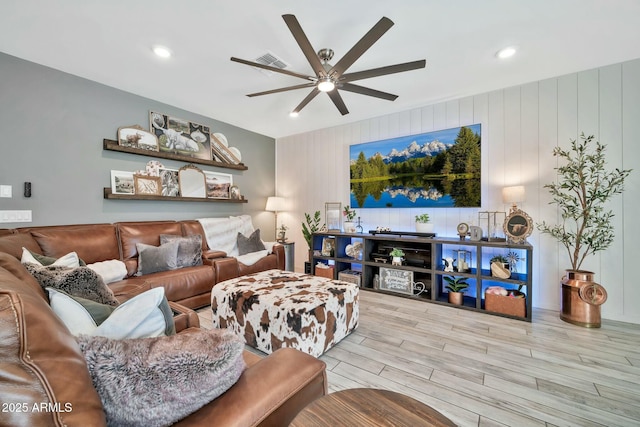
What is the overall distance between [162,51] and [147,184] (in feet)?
5.50

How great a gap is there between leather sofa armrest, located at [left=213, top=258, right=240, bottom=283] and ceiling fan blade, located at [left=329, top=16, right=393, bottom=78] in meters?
2.42

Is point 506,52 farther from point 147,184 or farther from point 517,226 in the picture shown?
point 147,184

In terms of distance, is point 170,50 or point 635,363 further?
point 170,50

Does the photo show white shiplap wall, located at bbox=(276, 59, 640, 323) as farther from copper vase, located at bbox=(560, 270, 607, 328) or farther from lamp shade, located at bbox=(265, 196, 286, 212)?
lamp shade, located at bbox=(265, 196, 286, 212)

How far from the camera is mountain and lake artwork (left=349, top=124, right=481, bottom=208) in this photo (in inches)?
125

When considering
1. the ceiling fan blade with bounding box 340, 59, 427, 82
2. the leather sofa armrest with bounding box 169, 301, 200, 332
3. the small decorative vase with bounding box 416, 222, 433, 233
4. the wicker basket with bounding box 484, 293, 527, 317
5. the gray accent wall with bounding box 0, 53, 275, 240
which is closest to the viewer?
the leather sofa armrest with bounding box 169, 301, 200, 332

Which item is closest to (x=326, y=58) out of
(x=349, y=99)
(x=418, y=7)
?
(x=418, y=7)

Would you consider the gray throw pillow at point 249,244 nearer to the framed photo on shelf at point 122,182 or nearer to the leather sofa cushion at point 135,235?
the leather sofa cushion at point 135,235

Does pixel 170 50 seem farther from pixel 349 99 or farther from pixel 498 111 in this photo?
pixel 498 111

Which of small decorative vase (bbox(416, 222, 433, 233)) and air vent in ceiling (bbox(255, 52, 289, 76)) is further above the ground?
air vent in ceiling (bbox(255, 52, 289, 76))

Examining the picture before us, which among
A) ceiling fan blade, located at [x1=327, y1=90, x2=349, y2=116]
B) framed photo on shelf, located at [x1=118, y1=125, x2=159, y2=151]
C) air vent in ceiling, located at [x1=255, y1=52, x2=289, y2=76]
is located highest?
air vent in ceiling, located at [x1=255, y1=52, x2=289, y2=76]

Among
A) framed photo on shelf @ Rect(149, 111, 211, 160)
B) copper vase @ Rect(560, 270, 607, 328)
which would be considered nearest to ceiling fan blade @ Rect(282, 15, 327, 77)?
framed photo on shelf @ Rect(149, 111, 211, 160)

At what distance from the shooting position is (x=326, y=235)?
3971 mm

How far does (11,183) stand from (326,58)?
3.24 metres
